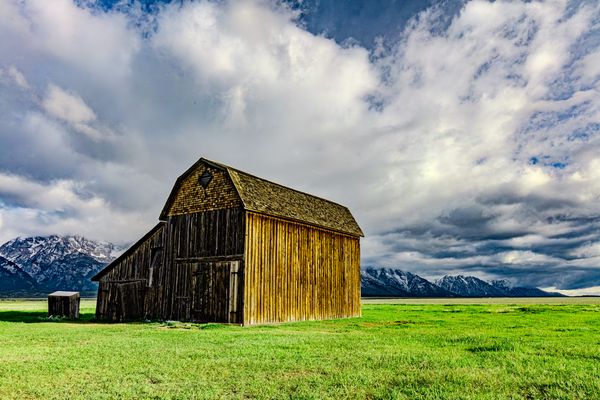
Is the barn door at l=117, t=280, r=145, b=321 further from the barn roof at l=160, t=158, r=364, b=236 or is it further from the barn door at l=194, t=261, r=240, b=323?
the barn door at l=194, t=261, r=240, b=323

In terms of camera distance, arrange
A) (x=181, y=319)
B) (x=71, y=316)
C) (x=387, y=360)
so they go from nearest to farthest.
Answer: (x=387, y=360), (x=181, y=319), (x=71, y=316)

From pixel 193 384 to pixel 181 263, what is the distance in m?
21.9

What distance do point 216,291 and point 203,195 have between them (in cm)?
646

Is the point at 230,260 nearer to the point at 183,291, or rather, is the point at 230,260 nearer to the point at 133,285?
the point at 183,291

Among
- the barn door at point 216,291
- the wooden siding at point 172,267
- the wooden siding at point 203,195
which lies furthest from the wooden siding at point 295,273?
the wooden siding at point 203,195

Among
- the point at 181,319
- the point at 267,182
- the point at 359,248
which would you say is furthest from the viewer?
the point at 359,248

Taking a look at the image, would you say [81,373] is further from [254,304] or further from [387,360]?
[254,304]

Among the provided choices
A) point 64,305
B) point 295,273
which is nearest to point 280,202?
point 295,273

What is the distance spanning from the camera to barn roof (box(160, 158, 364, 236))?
28.8m

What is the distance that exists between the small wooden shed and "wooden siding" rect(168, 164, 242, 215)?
1134 cm

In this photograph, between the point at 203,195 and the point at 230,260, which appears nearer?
the point at 230,260

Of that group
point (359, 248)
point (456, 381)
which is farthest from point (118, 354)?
point (359, 248)

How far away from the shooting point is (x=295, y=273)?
100 ft

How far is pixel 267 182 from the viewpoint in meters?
32.8
